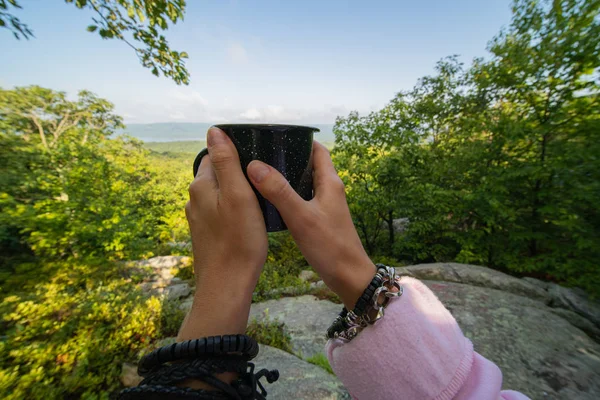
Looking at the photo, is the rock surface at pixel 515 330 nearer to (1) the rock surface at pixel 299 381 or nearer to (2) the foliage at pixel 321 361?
(2) the foliage at pixel 321 361

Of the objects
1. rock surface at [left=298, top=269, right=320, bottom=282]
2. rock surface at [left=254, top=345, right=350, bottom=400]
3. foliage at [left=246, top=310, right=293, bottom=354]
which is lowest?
rock surface at [left=298, top=269, right=320, bottom=282]

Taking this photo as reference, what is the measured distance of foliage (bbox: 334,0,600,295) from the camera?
3846mm

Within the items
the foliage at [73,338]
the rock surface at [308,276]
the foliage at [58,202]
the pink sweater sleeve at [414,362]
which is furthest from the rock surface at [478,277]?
the foliage at [58,202]

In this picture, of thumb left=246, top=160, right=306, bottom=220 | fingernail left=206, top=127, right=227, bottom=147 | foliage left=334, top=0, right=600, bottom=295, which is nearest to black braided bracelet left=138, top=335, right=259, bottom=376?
thumb left=246, top=160, right=306, bottom=220

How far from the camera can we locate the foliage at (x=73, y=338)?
2115mm

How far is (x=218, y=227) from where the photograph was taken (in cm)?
76

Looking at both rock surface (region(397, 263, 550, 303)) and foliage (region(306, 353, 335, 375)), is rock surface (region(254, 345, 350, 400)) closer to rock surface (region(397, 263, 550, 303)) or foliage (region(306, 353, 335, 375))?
foliage (region(306, 353, 335, 375))

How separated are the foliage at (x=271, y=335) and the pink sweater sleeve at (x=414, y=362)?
253cm

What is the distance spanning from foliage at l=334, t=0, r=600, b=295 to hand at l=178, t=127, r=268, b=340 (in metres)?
4.83

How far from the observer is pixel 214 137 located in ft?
2.68

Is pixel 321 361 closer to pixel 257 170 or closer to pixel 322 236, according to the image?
pixel 322 236

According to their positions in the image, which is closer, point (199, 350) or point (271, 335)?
point (199, 350)

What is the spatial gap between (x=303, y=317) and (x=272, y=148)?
11.4 ft

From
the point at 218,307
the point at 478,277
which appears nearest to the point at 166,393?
the point at 218,307
